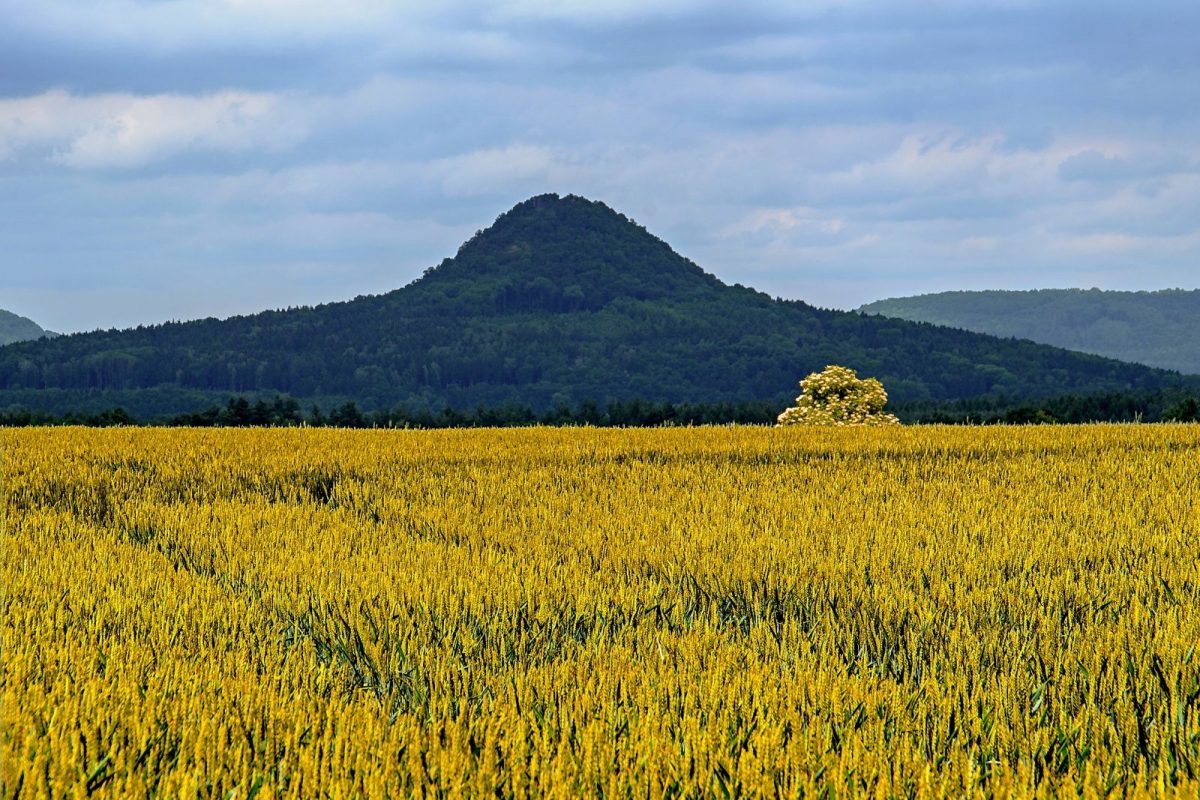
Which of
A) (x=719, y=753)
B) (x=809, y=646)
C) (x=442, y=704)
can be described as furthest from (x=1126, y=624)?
(x=442, y=704)

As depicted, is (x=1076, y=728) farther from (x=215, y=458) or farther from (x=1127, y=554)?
(x=215, y=458)

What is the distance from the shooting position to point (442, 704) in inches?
212

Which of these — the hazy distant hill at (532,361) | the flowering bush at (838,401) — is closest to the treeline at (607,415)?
the flowering bush at (838,401)

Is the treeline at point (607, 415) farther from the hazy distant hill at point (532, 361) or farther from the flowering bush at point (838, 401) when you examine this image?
the hazy distant hill at point (532, 361)

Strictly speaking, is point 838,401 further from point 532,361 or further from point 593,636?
point 532,361

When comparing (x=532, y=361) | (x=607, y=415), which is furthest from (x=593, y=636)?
(x=532, y=361)

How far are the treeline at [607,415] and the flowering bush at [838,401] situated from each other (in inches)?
57.7

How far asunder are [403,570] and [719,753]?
183 inches

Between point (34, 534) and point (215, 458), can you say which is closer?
point (34, 534)

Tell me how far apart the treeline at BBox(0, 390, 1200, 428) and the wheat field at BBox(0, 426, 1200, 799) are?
533 inches

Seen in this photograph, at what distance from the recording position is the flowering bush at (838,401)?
105ft

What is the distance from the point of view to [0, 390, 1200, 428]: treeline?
3622cm

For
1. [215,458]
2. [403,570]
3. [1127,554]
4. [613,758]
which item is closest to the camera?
[613,758]

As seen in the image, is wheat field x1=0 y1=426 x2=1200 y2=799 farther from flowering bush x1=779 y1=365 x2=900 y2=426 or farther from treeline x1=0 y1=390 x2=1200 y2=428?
flowering bush x1=779 y1=365 x2=900 y2=426
